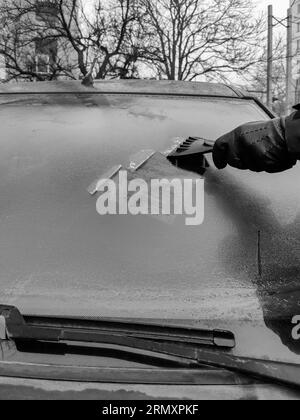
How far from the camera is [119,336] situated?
1.10 metres

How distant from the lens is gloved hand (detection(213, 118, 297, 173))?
1583 millimetres

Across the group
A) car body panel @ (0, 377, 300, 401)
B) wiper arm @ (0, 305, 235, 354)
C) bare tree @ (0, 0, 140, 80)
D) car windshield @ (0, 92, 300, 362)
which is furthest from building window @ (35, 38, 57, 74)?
car body panel @ (0, 377, 300, 401)

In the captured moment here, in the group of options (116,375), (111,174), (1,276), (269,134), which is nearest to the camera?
(116,375)

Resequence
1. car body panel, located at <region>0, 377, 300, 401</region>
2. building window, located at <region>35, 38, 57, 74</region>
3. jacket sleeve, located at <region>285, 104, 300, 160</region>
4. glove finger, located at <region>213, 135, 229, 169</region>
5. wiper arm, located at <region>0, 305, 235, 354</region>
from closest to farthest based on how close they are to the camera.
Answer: car body panel, located at <region>0, 377, 300, 401</region> → wiper arm, located at <region>0, 305, 235, 354</region> → jacket sleeve, located at <region>285, 104, 300, 160</region> → glove finger, located at <region>213, 135, 229, 169</region> → building window, located at <region>35, 38, 57, 74</region>

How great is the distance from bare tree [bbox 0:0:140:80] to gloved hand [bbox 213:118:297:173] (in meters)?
10.2

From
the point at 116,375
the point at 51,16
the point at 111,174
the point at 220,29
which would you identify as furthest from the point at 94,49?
the point at 116,375

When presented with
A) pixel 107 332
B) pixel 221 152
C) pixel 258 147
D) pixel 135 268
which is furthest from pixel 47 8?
pixel 107 332

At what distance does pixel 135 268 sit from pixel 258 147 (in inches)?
20.7

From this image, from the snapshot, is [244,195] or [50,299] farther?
[244,195]

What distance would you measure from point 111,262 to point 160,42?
38.9ft

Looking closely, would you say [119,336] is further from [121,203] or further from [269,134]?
[269,134]

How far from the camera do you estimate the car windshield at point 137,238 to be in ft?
4.02

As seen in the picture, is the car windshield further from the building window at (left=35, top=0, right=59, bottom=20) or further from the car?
the building window at (left=35, top=0, right=59, bottom=20)

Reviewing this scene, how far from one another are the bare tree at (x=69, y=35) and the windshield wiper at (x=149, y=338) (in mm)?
10745
